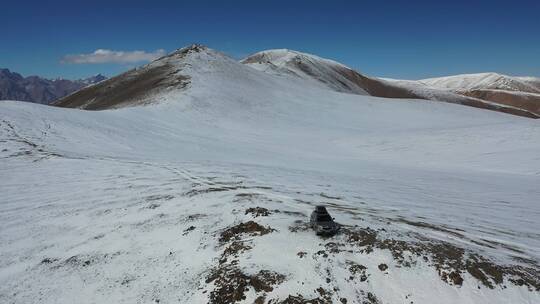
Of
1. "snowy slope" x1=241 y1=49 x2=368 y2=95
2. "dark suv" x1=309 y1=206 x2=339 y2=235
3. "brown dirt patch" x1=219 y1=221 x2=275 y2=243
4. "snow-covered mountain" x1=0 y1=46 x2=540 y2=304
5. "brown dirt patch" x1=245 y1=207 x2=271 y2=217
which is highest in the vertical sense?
"snowy slope" x1=241 y1=49 x2=368 y2=95

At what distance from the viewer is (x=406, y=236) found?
28.4 ft

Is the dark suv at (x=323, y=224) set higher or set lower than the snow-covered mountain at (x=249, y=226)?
higher

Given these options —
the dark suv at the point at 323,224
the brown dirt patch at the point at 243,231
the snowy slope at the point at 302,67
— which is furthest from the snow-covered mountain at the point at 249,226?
the snowy slope at the point at 302,67

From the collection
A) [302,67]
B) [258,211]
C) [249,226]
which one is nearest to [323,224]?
[249,226]

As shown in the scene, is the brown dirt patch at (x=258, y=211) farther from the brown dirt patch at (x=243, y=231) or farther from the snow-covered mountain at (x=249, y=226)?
the brown dirt patch at (x=243, y=231)

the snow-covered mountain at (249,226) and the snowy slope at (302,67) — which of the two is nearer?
the snow-covered mountain at (249,226)

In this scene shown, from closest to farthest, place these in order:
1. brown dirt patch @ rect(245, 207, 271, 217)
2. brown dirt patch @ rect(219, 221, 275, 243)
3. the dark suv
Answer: the dark suv < brown dirt patch @ rect(219, 221, 275, 243) < brown dirt patch @ rect(245, 207, 271, 217)

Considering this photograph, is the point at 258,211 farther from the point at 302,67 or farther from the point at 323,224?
the point at 302,67

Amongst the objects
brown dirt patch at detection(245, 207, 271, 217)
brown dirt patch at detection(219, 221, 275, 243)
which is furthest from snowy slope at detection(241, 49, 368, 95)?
brown dirt patch at detection(219, 221, 275, 243)

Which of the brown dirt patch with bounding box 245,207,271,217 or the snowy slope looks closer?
the brown dirt patch with bounding box 245,207,271,217

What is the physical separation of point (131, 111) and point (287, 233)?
40032mm

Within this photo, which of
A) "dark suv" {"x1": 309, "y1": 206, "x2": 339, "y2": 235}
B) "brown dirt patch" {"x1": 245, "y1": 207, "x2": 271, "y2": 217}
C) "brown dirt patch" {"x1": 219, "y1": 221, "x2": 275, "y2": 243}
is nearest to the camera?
"dark suv" {"x1": 309, "y1": 206, "x2": 339, "y2": 235}

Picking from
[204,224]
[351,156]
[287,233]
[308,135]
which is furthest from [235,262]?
[308,135]

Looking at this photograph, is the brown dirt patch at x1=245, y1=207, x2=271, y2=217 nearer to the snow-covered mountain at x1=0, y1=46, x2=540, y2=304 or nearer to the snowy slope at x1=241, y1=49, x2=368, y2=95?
the snow-covered mountain at x1=0, y1=46, x2=540, y2=304
